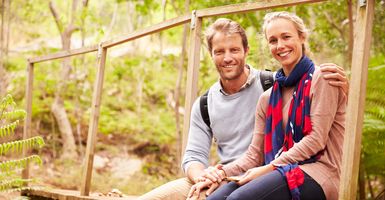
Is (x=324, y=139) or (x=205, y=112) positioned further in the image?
(x=205, y=112)

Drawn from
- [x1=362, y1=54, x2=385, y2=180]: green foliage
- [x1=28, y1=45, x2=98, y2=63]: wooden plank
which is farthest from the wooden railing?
[x1=362, y1=54, x2=385, y2=180]: green foliage

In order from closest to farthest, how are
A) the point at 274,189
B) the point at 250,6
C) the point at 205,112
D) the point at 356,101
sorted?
the point at 356,101, the point at 274,189, the point at 250,6, the point at 205,112

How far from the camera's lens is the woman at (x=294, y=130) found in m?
2.49

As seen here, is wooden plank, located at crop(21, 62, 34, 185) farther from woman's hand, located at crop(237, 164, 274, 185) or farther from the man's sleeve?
woman's hand, located at crop(237, 164, 274, 185)

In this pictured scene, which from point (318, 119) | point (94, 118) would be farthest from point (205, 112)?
point (94, 118)

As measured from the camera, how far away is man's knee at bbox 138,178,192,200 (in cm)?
315

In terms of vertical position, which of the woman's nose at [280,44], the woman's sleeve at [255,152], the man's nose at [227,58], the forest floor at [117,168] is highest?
the woman's nose at [280,44]

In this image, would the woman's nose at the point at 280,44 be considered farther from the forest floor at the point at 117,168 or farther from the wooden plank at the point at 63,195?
the forest floor at the point at 117,168

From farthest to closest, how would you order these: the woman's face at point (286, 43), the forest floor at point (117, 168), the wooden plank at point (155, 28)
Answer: the forest floor at point (117, 168), the wooden plank at point (155, 28), the woman's face at point (286, 43)

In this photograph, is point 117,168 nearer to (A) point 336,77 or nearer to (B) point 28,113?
(B) point 28,113

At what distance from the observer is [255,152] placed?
2971mm

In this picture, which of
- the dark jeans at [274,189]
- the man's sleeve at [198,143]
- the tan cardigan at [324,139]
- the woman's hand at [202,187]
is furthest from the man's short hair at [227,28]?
the dark jeans at [274,189]

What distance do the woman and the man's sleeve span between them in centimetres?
52

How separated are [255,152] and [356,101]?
79cm
